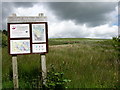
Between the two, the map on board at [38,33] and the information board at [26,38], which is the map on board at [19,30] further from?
the map on board at [38,33]

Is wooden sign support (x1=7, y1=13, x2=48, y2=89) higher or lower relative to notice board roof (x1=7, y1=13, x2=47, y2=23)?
lower

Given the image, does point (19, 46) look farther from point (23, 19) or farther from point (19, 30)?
point (23, 19)

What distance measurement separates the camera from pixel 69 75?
5.31 meters

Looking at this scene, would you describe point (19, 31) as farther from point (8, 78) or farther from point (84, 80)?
point (84, 80)

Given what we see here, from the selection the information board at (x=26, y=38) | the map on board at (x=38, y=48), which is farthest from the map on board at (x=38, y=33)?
the map on board at (x=38, y=48)

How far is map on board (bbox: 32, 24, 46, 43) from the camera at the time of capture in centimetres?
479

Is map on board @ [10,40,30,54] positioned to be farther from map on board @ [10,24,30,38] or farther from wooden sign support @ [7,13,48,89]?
map on board @ [10,24,30,38]

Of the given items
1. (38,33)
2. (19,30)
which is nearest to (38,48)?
(38,33)

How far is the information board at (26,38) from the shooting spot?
15.5 ft

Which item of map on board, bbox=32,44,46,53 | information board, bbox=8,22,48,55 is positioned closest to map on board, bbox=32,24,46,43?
information board, bbox=8,22,48,55

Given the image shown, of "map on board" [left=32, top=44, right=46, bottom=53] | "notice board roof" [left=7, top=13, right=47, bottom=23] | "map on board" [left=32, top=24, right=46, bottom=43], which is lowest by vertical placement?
"map on board" [left=32, top=44, right=46, bottom=53]

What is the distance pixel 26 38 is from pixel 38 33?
1.37 ft

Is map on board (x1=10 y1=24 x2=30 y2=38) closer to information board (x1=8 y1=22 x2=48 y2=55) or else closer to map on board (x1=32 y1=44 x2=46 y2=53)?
information board (x1=8 y1=22 x2=48 y2=55)

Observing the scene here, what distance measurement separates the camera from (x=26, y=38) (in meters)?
4.75
